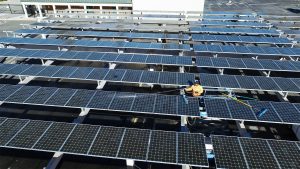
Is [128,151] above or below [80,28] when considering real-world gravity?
below

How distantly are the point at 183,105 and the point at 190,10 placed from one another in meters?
39.3

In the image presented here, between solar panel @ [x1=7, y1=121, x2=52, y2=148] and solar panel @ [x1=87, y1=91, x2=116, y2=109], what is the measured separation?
12.0 feet

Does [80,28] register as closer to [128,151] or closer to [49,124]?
[49,124]

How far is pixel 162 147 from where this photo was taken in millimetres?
14336

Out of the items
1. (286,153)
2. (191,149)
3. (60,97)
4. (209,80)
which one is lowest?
(286,153)

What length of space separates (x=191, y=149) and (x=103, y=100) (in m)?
8.58

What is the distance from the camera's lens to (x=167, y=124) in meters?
19.7

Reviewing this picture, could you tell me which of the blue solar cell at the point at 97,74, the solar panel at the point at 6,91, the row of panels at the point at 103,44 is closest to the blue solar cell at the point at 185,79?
the blue solar cell at the point at 97,74

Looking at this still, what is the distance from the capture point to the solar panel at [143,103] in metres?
18.0

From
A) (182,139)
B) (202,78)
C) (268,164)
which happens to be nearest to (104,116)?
(182,139)

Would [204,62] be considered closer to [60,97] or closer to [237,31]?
[60,97]

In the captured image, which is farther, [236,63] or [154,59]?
[154,59]

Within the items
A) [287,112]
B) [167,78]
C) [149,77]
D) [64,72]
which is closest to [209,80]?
[167,78]

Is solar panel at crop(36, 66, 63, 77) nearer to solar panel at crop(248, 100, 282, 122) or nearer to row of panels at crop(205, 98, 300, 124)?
row of panels at crop(205, 98, 300, 124)
